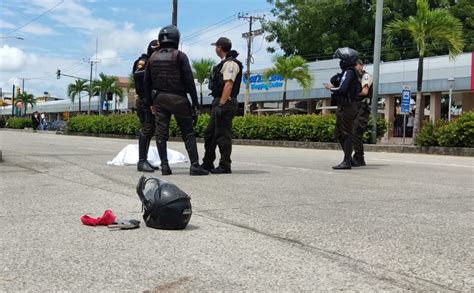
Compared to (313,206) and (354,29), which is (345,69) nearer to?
(313,206)

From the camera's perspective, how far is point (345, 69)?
10.0 metres

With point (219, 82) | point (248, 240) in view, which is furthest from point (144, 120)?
point (248, 240)

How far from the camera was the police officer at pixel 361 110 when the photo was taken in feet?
34.7

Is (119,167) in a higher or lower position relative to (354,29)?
lower

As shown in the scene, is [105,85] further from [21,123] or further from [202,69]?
[202,69]

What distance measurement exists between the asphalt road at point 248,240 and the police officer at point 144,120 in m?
1.62

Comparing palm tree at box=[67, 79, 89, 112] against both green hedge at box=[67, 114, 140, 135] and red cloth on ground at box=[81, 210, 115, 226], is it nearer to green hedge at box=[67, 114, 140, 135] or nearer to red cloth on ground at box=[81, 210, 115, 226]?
green hedge at box=[67, 114, 140, 135]

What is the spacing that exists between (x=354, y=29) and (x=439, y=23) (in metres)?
30.9

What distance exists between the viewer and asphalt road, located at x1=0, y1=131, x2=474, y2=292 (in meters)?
3.35

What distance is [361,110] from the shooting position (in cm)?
1084

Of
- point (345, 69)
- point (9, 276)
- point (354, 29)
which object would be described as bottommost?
point (9, 276)

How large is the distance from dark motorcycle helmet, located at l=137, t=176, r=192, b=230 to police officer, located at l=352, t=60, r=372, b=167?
642 cm

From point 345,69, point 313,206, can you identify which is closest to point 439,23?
point 345,69

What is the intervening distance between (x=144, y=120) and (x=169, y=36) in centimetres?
183
